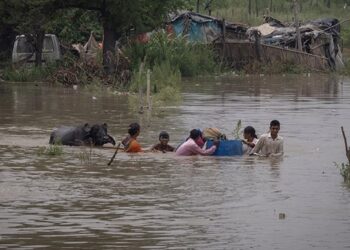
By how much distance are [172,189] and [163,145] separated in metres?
3.43

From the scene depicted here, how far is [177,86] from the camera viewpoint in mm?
28219

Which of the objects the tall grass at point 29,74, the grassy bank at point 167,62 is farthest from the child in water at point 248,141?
the tall grass at point 29,74

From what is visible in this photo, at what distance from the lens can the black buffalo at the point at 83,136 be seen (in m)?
16.9

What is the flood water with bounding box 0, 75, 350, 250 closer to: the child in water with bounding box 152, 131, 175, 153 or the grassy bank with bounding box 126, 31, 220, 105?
the child in water with bounding box 152, 131, 175, 153

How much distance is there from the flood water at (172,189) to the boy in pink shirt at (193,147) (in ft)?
0.68

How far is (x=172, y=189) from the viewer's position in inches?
504

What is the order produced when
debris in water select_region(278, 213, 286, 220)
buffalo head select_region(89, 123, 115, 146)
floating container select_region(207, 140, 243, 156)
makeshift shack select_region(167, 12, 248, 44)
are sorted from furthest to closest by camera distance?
makeshift shack select_region(167, 12, 248, 44) → buffalo head select_region(89, 123, 115, 146) → floating container select_region(207, 140, 243, 156) → debris in water select_region(278, 213, 286, 220)

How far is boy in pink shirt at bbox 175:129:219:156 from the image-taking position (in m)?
15.9

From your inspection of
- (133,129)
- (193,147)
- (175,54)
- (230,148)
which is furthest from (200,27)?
(193,147)

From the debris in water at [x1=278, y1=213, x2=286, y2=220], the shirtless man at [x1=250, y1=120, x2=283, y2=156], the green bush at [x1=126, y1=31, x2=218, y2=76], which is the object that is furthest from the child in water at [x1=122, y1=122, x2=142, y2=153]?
the green bush at [x1=126, y1=31, x2=218, y2=76]

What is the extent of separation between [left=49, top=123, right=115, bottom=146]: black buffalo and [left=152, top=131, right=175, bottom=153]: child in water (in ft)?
3.18

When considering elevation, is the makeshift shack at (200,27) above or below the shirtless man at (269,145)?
above

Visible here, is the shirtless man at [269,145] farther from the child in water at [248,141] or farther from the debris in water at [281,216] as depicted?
the debris in water at [281,216]

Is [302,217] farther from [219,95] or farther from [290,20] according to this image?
[290,20]
